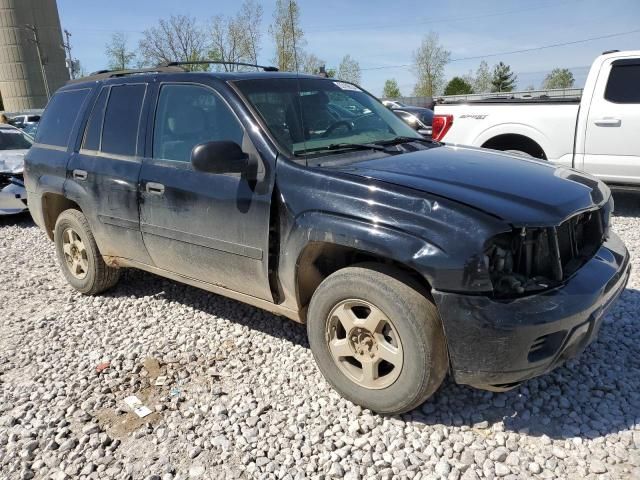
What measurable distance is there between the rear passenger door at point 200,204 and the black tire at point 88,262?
3.20ft

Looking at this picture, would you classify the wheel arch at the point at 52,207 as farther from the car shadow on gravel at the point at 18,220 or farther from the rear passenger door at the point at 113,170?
the car shadow on gravel at the point at 18,220

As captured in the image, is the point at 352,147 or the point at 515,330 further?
the point at 352,147

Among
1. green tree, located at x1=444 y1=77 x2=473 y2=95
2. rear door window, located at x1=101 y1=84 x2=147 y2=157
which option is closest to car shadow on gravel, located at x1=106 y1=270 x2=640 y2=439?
rear door window, located at x1=101 y1=84 x2=147 y2=157

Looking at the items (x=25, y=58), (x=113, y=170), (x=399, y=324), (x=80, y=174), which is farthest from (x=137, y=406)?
(x=25, y=58)

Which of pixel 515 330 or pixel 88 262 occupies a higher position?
pixel 515 330

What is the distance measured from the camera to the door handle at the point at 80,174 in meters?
4.27

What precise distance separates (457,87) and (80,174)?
5943cm

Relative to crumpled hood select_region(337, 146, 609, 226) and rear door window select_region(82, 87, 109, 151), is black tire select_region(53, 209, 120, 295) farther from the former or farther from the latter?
crumpled hood select_region(337, 146, 609, 226)

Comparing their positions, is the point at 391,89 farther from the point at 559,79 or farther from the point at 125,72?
the point at 125,72

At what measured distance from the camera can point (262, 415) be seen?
2943mm

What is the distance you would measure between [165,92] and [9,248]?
4701 millimetres

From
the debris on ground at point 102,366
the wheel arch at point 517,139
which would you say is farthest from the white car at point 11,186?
the wheel arch at point 517,139

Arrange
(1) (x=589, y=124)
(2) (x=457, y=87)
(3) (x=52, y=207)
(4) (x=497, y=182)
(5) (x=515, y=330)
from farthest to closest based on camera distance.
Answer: (2) (x=457, y=87)
(1) (x=589, y=124)
(3) (x=52, y=207)
(4) (x=497, y=182)
(5) (x=515, y=330)

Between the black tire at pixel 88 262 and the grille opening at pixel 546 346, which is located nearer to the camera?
the grille opening at pixel 546 346
